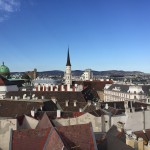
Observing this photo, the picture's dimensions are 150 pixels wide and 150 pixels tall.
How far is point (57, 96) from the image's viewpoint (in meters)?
78.1

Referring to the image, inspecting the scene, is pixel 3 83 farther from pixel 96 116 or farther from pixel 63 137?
pixel 63 137

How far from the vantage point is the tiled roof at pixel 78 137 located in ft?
84.1

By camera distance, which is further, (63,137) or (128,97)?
(128,97)

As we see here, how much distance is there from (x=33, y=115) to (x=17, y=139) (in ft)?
65.8

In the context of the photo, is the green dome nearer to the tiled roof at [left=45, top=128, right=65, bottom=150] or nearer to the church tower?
the church tower

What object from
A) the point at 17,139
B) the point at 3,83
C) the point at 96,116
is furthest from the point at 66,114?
the point at 3,83

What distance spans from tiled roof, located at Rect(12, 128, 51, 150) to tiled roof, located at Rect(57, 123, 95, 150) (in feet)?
5.18

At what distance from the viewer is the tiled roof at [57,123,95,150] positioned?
25.6 meters

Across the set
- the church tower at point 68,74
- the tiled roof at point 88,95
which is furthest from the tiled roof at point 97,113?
the church tower at point 68,74

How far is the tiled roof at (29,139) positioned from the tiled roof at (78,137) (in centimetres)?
158

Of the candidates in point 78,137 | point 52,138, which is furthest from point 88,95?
point 52,138

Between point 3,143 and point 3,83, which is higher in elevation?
point 3,83

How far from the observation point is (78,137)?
26.2 meters

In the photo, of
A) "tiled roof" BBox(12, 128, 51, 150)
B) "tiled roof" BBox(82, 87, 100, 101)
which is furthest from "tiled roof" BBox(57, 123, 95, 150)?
"tiled roof" BBox(82, 87, 100, 101)
